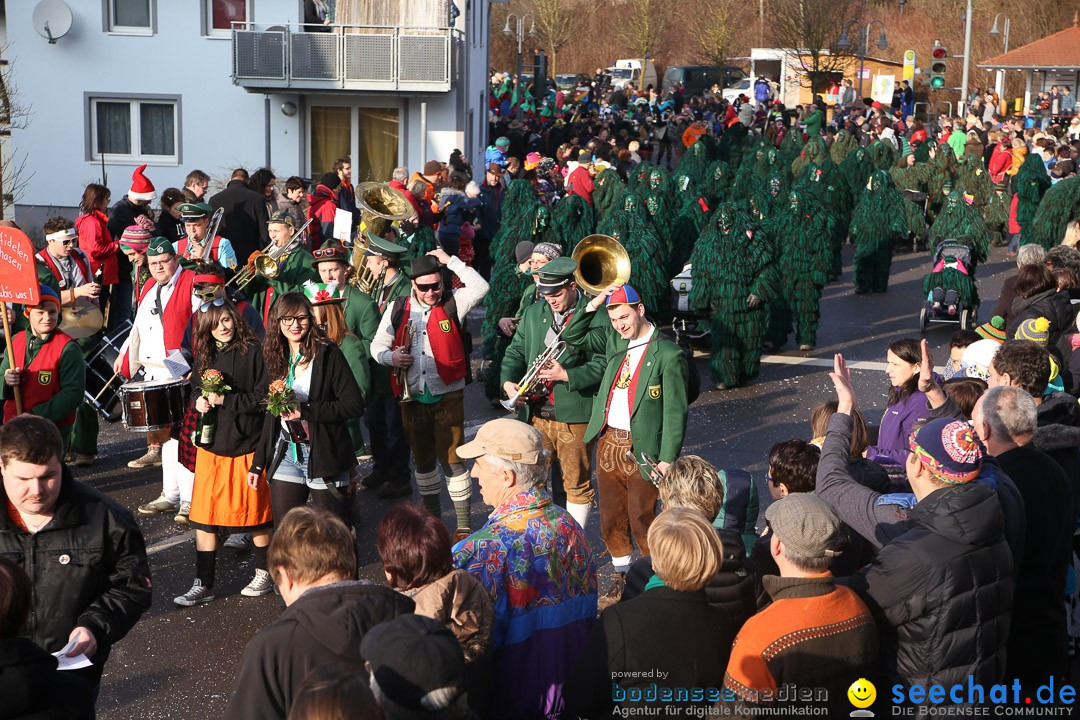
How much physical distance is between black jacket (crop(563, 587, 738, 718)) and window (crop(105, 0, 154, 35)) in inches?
932

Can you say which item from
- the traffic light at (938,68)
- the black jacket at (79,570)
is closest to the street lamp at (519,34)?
the traffic light at (938,68)

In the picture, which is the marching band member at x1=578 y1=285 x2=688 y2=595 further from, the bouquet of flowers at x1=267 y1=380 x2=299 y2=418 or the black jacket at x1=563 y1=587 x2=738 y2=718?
the black jacket at x1=563 y1=587 x2=738 y2=718

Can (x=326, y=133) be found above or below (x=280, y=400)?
above

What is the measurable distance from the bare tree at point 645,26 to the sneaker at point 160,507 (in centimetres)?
5481

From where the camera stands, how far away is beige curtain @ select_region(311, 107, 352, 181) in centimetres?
2619

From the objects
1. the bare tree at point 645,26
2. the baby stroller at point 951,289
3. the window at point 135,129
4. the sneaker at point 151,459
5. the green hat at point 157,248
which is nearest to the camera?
the green hat at point 157,248

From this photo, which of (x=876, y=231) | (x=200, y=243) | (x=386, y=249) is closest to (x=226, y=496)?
(x=386, y=249)

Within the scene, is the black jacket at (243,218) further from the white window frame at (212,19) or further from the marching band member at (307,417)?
the white window frame at (212,19)

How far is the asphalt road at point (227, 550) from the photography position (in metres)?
6.04

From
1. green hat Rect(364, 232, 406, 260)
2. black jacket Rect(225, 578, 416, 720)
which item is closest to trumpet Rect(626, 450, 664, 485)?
green hat Rect(364, 232, 406, 260)

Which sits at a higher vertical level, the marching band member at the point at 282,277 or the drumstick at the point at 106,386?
the marching band member at the point at 282,277

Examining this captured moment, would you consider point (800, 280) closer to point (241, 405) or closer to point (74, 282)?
point (74, 282)

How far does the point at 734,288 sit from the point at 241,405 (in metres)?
6.53

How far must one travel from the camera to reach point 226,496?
268 inches
